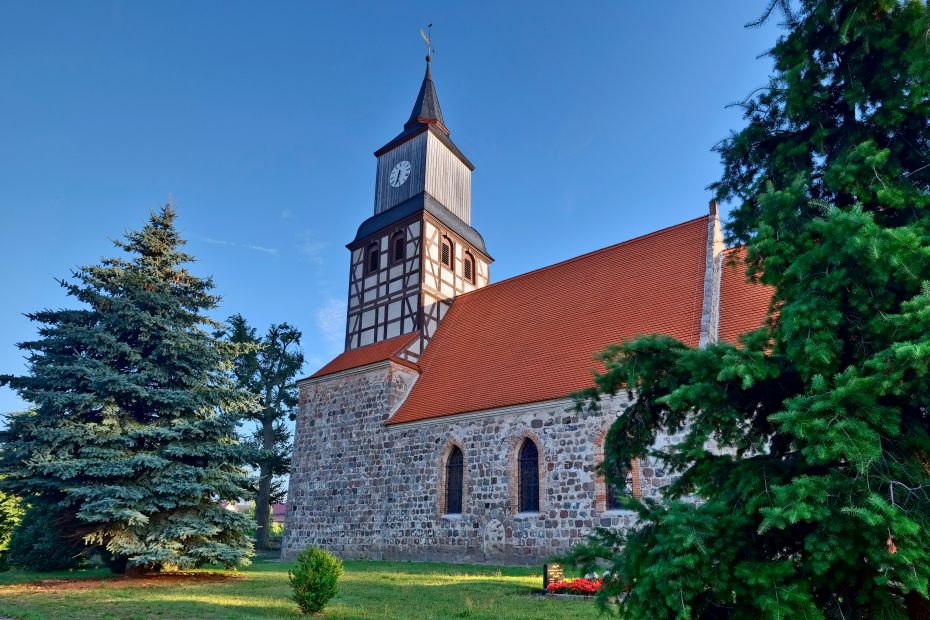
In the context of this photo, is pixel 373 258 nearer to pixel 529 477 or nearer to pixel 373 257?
pixel 373 257

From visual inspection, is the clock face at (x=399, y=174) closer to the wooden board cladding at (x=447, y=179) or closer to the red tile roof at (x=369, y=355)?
the wooden board cladding at (x=447, y=179)

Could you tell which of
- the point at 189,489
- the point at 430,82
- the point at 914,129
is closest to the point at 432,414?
the point at 189,489

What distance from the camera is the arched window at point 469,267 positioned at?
69.0ft

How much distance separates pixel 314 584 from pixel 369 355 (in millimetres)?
11501

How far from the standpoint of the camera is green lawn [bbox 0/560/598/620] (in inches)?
293

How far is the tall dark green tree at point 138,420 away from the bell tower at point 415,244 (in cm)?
649

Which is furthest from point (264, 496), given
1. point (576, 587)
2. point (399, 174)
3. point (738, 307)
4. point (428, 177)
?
point (738, 307)

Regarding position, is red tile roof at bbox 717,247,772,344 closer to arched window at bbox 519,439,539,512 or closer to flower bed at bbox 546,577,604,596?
arched window at bbox 519,439,539,512

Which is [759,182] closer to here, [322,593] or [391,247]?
[322,593]

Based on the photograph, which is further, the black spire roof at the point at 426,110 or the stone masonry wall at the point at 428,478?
the black spire roof at the point at 426,110

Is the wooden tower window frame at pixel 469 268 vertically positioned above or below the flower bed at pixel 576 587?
above

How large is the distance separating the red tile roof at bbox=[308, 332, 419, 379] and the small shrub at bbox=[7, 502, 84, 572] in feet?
26.4

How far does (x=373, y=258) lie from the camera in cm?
2073

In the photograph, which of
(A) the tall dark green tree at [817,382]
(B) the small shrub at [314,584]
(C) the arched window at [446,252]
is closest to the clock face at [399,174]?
(C) the arched window at [446,252]
